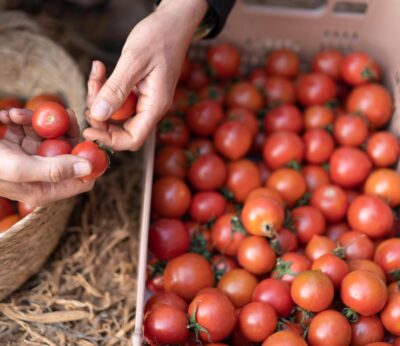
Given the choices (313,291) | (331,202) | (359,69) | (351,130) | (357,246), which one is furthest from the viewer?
(359,69)

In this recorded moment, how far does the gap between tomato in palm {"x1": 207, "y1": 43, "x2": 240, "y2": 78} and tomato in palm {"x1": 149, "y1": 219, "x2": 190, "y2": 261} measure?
2.08 feet

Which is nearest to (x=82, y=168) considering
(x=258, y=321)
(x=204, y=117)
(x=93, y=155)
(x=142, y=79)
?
(x=93, y=155)

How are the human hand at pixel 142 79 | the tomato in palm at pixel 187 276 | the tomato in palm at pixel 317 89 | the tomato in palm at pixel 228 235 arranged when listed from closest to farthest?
the human hand at pixel 142 79, the tomato in palm at pixel 187 276, the tomato in palm at pixel 228 235, the tomato in palm at pixel 317 89

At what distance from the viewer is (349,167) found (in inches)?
62.0

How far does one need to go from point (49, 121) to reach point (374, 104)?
1023 mm

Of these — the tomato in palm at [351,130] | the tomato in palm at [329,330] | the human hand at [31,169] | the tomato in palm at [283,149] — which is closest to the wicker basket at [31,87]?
the human hand at [31,169]

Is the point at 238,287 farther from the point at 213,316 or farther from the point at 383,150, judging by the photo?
the point at 383,150

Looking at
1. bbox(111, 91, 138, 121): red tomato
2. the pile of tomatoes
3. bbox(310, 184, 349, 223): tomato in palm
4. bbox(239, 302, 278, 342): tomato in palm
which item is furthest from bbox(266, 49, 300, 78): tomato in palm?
bbox(239, 302, 278, 342): tomato in palm

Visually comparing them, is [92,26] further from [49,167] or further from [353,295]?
[353,295]

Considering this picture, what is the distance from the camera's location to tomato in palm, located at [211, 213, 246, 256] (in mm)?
1454

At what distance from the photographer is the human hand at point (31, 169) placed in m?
1.09

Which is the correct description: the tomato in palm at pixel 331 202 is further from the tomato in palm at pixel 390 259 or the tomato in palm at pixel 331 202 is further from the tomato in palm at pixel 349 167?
the tomato in palm at pixel 390 259

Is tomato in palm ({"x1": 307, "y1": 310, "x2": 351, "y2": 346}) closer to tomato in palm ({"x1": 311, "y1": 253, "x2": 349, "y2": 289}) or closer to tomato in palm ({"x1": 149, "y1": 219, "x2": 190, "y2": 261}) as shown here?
tomato in palm ({"x1": 311, "y1": 253, "x2": 349, "y2": 289})

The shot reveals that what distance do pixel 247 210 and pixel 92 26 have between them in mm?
1322
